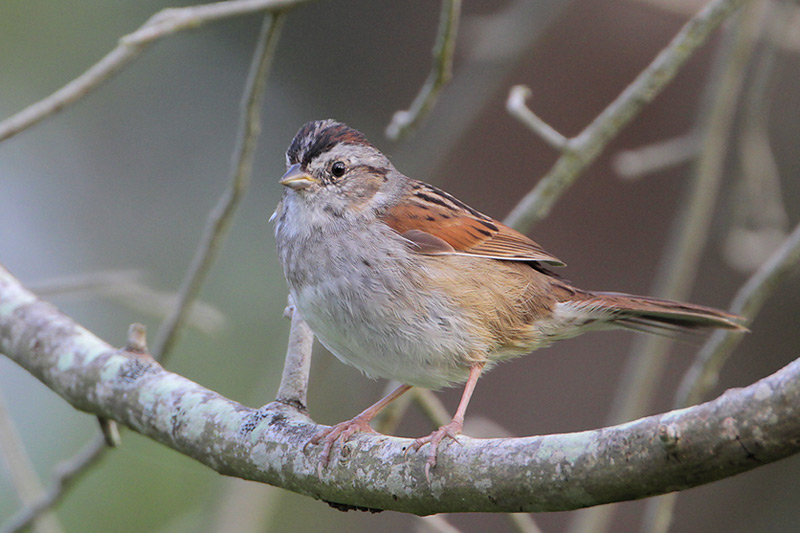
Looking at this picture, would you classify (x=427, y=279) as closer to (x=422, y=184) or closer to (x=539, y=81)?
(x=422, y=184)

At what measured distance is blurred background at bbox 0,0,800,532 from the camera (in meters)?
5.45

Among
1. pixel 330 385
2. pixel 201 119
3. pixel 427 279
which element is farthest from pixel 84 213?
pixel 427 279

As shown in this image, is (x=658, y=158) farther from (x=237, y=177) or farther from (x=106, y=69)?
(x=106, y=69)

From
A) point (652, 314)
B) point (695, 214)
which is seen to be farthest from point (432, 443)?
point (695, 214)

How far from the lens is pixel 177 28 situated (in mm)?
3514

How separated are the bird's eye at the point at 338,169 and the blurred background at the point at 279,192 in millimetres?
1152

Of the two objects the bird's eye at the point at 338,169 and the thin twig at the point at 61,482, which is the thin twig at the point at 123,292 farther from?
the bird's eye at the point at 338,169

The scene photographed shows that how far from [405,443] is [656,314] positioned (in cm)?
177

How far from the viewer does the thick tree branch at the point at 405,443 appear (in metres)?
1.74

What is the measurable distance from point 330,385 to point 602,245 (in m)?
2.31

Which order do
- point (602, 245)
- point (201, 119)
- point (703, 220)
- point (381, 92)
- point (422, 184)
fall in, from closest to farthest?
point (422, 184), point (703, 220), point (602, 245), point (381, 92), point (201, 119)

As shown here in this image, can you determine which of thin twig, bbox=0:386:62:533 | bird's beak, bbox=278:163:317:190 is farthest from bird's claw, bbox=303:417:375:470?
thin twig, bbox=0:386:62:533

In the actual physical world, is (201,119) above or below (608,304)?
above

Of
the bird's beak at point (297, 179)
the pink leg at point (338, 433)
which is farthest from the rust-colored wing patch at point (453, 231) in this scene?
the pink leg at point (338, 433)
